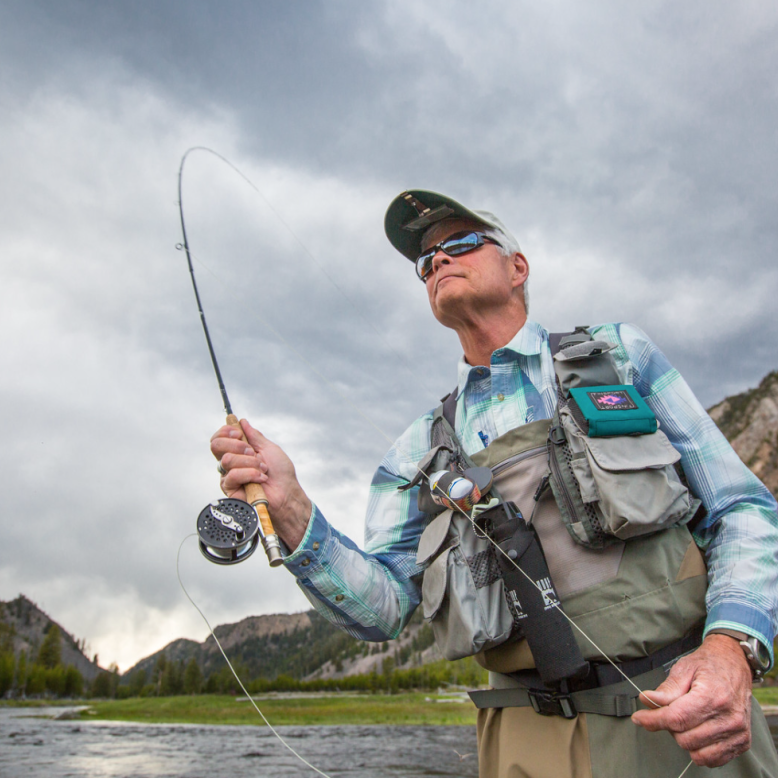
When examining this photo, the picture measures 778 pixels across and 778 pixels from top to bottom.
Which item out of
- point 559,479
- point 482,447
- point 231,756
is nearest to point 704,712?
point 559,479

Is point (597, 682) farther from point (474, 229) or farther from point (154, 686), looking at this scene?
point (154, 686)

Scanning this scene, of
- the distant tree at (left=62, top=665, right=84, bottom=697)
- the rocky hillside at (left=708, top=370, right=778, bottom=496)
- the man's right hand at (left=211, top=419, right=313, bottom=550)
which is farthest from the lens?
the distant tree at (left=62, top=665, right=84, bottom=697)

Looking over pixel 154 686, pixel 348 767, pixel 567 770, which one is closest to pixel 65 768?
pixel 348 767

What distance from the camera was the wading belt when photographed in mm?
2193

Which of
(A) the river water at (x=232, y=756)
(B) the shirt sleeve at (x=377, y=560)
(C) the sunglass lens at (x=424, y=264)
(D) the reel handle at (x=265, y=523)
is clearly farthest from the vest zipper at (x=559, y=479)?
(A) the river water at (x=232, y=756)

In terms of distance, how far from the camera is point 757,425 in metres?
109

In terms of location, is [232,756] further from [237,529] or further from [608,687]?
[608,687]

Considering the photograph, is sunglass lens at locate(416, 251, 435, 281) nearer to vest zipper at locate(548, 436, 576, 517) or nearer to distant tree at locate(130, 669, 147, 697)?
vest zipper at locate(548, 436, 576, 517)

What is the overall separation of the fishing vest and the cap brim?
1214 mm

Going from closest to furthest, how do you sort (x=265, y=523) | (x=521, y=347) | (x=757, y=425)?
(x=265, y=523) → (x=521, y=347) → (x=757, y=425)

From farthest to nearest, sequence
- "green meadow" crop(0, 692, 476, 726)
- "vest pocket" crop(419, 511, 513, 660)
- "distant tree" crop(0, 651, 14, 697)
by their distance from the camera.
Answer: "distant tree" crop(0, 651, 14, 697) < "green meadow" crop(0, 692, 476, 726) < "vest pocket" crop(419, 511, 513, 660)

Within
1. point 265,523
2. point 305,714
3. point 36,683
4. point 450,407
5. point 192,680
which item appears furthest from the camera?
Result: point 36,683

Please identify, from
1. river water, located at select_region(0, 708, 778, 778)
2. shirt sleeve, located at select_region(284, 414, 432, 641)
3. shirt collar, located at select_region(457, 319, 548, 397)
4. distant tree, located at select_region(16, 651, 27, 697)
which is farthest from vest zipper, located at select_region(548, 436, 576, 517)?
distant tree, located at select_region(16, 651, 27, 697)

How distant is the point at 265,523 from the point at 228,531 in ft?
0.55
